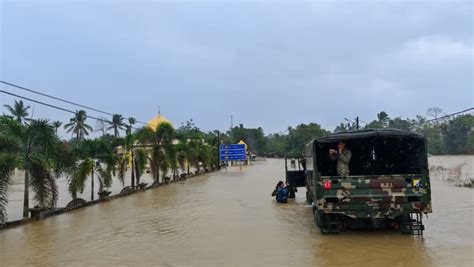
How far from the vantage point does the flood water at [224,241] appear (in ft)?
25.5

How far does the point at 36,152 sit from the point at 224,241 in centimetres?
695

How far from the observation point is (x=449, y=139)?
282ft

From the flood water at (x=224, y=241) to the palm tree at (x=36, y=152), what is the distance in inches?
39.3

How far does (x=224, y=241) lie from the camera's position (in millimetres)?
9484

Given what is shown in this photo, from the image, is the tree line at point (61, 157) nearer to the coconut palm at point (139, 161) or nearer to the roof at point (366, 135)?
the coconut palm at point (139, 161)

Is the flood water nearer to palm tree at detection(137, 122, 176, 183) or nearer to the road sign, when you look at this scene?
palm tree at detection(137, 122, 176, 183)

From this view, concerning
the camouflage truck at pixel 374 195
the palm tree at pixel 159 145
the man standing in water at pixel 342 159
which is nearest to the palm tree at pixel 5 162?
the camouflage truck at pixel 374 195

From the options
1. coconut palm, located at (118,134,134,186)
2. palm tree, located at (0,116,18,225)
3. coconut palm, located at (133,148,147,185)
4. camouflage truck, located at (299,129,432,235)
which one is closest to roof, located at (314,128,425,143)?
camouflage truck, located at (299,129,432,235)

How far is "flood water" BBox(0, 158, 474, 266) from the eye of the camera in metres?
7.77

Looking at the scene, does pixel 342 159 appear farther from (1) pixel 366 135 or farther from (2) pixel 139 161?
(2) pixel 139 161

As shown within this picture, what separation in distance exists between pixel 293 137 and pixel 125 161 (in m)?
73.9

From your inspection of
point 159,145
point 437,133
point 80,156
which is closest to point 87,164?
point 80,156

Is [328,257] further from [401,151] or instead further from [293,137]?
[293,137]

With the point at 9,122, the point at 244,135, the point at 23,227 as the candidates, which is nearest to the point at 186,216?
the point at 23,227
